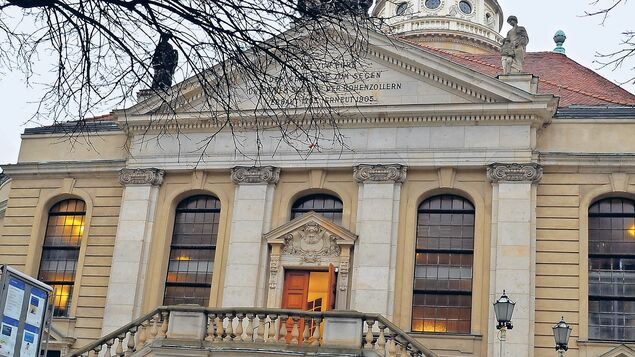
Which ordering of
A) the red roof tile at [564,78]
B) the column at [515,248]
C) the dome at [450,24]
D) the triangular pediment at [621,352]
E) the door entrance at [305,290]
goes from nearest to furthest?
the triangular pediment at [621,352] < the column at [515,248] < the door entrance at [305,290] < the red roof tile at [564,78] < the dome at [450,24]

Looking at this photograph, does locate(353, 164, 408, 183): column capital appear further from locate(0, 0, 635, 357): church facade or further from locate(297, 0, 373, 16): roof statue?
locate(297, 0, 373, 16): roof statue

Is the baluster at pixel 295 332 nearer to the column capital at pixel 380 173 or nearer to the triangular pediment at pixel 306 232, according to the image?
the triangular pediment at pixel 306 232

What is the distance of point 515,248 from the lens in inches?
965

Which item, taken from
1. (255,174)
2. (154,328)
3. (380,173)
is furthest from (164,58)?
(255,174)

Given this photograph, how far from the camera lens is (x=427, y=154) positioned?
85.7ft

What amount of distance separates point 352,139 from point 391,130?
1.15m

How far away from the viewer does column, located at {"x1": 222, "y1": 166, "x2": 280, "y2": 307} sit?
2595 centimetres

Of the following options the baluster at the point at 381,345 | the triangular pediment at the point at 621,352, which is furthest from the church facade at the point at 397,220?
the baluster at the point at 381,345

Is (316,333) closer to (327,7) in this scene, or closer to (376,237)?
(376,237)

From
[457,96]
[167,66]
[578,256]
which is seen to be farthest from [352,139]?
[167,66]

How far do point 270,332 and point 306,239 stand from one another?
6.67 metres

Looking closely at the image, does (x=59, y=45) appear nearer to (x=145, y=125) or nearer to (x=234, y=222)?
(x=234, y=222)

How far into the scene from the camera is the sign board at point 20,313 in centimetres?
1210

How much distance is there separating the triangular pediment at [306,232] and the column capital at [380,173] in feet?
5.14
